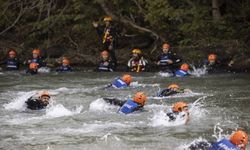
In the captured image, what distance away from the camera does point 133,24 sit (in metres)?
26.4

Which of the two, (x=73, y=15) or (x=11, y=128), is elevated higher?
(x=73, y=15)

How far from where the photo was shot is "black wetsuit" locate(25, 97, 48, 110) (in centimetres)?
1502

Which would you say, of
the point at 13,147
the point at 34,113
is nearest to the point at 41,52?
the point at 34,113

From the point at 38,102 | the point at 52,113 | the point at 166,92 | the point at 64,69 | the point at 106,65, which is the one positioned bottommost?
the point at 52,113

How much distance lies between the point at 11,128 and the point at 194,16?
42.9 feet

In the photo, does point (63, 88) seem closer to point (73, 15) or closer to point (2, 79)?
point (2, 79)

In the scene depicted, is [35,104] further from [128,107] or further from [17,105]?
[128,107]

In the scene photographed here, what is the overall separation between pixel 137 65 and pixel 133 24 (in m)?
3.55

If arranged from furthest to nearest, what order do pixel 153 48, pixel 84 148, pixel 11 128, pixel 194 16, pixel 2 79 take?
pixel 153 48, pixel 194 16, pixel 2 79, pixel 11 128, pixel 84 148

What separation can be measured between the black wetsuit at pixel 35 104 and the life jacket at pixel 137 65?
8.72m

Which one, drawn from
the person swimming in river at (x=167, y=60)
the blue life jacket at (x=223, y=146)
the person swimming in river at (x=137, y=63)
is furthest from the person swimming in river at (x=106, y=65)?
the blue life jacket at (x=223, y=146)

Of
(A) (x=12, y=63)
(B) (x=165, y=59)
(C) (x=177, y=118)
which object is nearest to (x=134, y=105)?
(C) (x=177, y=118)

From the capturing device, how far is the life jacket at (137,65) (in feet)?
76.8

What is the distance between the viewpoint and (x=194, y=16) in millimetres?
24406
